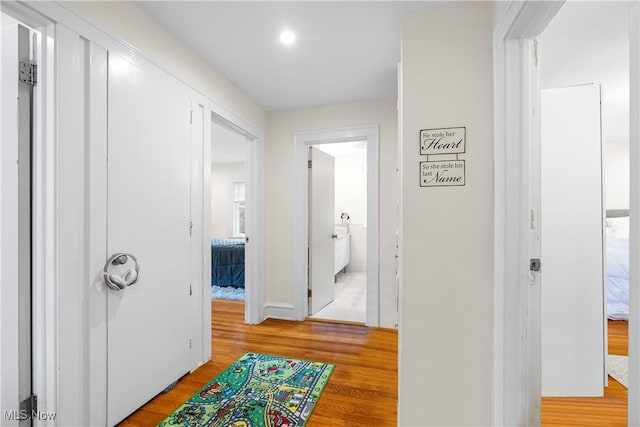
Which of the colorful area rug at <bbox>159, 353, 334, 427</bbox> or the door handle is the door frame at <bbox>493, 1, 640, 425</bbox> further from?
the door handle

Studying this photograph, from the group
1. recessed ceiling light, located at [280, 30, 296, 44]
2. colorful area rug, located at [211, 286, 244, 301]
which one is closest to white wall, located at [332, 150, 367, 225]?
colorful area rug, located at [211, 286, 244, 301]

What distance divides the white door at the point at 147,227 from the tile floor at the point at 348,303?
181 centimetres

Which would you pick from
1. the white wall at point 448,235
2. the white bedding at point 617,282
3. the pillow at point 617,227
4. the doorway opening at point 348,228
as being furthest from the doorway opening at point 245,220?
the pillow at point 617,227

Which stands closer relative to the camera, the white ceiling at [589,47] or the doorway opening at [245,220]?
the white ceiling at [589,47]

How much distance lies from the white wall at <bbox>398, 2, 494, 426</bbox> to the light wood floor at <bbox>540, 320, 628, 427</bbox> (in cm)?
61

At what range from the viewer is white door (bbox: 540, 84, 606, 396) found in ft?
6.01

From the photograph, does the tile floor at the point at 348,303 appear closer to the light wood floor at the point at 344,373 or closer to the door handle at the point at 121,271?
the light wood floor at the point at 344,373

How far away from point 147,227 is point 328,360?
5.57 feet

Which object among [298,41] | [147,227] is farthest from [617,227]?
[147,227]

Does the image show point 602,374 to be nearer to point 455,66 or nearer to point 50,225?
point 455,66

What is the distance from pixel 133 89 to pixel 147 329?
145 centimetres

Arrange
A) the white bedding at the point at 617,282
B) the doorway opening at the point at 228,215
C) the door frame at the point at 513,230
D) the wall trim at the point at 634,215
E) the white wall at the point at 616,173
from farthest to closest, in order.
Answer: the doorway opening at the point at 228,215 < the white wall at the point at 616,173 < the white bedding at the point at 617,282 < the door frame at the point at 513,230 < the wall trim at the point at 634,215

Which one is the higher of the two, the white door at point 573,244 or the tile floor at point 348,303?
the white door at point 573,244

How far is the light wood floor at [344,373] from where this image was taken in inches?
66.2
